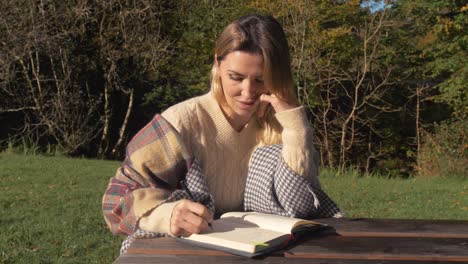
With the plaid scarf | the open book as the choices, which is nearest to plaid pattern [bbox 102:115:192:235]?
the plaid scarf

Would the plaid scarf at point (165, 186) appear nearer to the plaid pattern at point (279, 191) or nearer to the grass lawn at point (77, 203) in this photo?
the plaid pattern at point (279, 191)

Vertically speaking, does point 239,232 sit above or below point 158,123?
below

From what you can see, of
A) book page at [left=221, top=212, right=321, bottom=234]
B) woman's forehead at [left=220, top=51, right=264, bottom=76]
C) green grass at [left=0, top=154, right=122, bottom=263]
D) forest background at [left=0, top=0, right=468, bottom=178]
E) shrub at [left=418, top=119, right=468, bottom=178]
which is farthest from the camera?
forest background at [left=0, top=0, right=468, bottom=178]

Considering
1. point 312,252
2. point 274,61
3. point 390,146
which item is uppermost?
point 274,61

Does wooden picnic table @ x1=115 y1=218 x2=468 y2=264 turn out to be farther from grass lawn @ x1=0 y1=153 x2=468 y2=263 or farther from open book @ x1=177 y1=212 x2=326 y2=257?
grass lawn @ x1=0 y1=153 x2=468 y2=263

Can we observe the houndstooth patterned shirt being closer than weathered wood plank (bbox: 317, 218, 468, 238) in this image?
No

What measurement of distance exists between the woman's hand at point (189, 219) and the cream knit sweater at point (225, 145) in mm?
392

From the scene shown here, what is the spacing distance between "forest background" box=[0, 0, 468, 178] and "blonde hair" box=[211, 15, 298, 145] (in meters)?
9.96

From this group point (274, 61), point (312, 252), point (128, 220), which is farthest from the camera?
point (274, 61)

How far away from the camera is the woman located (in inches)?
81.7

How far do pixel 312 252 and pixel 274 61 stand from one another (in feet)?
2.51

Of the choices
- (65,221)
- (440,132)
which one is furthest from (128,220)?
(440,132)

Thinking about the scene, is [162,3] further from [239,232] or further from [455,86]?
[239,232]

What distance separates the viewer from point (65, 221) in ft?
17.4
